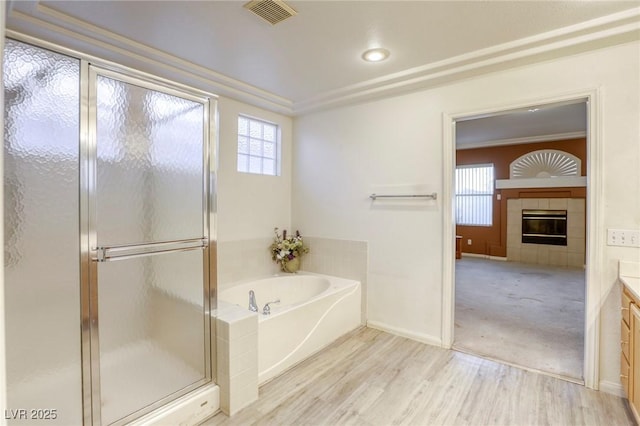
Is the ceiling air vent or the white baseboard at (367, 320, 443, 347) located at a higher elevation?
the ceiling air vent

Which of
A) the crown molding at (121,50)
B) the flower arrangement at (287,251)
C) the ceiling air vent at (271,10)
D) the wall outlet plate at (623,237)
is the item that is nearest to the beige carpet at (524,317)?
the wall outlet plate at (623,237)

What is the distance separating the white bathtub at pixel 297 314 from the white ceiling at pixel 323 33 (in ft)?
6.82

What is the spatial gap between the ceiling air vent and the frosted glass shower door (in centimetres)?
67

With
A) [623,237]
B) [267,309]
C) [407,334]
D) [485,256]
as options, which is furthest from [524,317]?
[485,256]

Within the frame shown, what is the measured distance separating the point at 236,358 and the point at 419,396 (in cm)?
130

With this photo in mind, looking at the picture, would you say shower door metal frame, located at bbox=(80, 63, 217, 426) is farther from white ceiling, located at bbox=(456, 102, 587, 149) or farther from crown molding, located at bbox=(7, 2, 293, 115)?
white ceiling, located at bbox=(456, 102, 587, 149)

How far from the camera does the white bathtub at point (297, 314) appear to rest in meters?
2.42

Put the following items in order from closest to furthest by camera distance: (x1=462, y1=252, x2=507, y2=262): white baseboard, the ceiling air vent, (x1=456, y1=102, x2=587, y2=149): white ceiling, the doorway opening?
1. the ceiling air vent
2. the doorway opening
3. (x1=456, y1=102, x2=587, y2=149): white ceiling
4. (x1=462, y1=252, x2=507, y2=262): white baseboard

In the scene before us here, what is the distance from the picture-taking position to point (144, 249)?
1740 millimetres

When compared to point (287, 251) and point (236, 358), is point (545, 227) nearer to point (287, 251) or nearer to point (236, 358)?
point (287, 251)

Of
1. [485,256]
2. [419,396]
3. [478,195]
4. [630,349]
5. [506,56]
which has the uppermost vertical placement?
[506,56]

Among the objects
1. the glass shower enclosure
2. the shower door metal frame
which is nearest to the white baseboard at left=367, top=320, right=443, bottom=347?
the glass shower enclosure

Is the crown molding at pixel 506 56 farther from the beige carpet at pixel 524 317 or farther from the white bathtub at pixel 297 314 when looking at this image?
the beige carpet at pixel 524 317

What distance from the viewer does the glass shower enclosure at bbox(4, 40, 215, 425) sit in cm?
134
